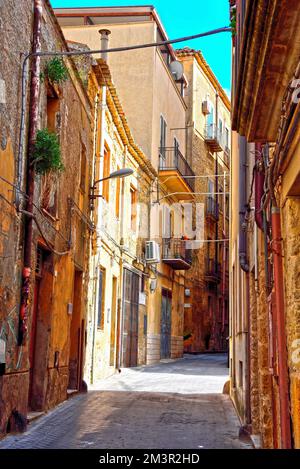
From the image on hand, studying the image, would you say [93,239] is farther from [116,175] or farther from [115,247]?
[115,247]

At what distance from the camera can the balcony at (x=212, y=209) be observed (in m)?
34.7

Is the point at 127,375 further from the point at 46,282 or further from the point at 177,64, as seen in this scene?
the point at 177,64

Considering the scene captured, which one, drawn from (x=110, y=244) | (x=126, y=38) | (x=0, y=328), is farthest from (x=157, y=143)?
(x=0, y=328)

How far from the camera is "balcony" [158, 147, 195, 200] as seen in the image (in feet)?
80.5

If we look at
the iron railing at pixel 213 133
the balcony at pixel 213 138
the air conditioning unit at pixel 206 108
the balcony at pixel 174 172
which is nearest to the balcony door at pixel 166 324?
Answer: the balcony at pixel 174 172

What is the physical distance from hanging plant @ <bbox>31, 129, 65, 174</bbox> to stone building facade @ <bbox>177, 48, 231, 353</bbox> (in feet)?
74.7

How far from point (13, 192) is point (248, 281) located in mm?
3661

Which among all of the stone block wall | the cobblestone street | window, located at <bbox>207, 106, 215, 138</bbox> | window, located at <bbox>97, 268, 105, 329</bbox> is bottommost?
the cobblestone street

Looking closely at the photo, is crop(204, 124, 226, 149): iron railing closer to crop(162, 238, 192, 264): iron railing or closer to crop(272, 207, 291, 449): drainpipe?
crop(162, 238, 192, 264): iron railing

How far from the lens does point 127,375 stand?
57.2 ft

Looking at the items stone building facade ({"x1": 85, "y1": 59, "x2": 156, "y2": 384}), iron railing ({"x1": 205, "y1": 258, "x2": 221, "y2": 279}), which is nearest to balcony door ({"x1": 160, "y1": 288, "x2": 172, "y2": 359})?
stone building facade ({"x1": 85, "y1": 59, "x2": 156, "y2": 384})

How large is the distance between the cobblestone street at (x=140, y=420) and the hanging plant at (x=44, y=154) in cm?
345

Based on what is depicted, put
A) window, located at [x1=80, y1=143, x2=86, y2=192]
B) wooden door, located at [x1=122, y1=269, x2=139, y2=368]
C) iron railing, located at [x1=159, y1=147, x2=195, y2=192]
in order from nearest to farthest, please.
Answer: window, located at [x1=80, y1=143, x2=86, y2=192] → wooden door, located at [x1=122, y1=269, x2=139, y2=368] → iron railing, located at [x1=159, y1=147, x2=195, y2=192]
